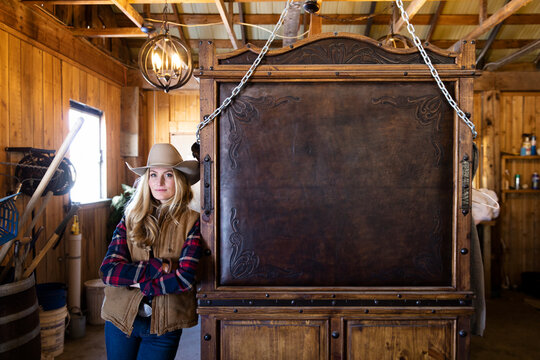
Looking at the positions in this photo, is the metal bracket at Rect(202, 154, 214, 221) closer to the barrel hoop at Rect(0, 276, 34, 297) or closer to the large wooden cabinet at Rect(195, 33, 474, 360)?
the large wooden cabinet at Rect(195, 33, 474, 360)

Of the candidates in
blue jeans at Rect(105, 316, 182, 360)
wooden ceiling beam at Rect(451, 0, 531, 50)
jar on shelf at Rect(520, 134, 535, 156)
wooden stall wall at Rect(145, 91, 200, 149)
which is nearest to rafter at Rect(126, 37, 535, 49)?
wooden stall wall at Rect(145, 91, 200, 149)

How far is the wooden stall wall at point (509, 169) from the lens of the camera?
18.6 feet

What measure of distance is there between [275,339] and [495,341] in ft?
10.9

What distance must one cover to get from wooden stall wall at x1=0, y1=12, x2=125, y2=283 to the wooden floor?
71cm

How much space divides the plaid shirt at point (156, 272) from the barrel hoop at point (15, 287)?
1.00 m

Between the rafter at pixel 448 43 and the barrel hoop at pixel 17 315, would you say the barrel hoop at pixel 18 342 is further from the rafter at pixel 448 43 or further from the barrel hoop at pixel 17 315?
the rafter at pixel 448 43

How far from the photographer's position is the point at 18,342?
89.7 inches

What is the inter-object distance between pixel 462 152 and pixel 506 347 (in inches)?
123

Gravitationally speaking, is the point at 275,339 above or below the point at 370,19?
below

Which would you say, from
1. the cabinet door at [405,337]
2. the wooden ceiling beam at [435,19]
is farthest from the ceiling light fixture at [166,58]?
the wooden ceiling beam at [435,19]

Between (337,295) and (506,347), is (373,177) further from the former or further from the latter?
(506,347)

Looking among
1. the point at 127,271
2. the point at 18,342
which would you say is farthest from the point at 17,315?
the point at 127,271

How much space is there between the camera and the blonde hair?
1794 mm

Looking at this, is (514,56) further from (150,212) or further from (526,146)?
(150,212)
